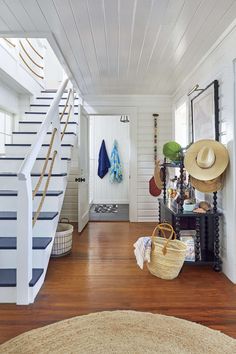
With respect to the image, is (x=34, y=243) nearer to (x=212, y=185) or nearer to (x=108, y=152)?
(x=212, y=185)

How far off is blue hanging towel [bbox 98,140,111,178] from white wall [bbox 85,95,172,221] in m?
2.18

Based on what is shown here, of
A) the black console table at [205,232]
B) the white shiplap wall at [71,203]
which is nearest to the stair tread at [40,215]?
the black console table at [205,232]

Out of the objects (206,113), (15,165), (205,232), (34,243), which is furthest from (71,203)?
(206,113)

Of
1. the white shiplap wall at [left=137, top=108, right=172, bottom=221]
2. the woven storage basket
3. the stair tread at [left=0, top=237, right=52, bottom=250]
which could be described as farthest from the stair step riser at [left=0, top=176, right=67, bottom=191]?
the white shiplap wall at [left=137, top=108, right=172, bottom=221]

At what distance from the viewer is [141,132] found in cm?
518

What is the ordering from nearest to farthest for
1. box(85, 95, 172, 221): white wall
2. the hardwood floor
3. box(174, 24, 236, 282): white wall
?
the hardwood floor → box(174, 24, 236, 282): white wall → box(85, 95, 172, 221): white wall

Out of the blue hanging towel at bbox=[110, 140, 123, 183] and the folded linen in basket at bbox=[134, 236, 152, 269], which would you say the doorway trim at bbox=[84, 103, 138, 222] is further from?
the folded linen in basket at bbox=[134, 236, 152, 269]

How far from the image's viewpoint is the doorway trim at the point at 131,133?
511cm

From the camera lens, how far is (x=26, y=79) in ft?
14.1

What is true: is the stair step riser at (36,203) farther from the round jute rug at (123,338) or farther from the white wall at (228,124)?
the white wall at (228,124)

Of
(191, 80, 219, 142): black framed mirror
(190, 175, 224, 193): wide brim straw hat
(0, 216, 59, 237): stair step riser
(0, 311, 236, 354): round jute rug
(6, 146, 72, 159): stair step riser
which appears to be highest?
(191, 80, 219, 142): black framed mirror

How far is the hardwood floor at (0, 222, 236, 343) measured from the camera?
1.93 meters

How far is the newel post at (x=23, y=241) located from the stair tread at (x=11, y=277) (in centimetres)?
6

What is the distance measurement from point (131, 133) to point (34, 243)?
10.6ft
